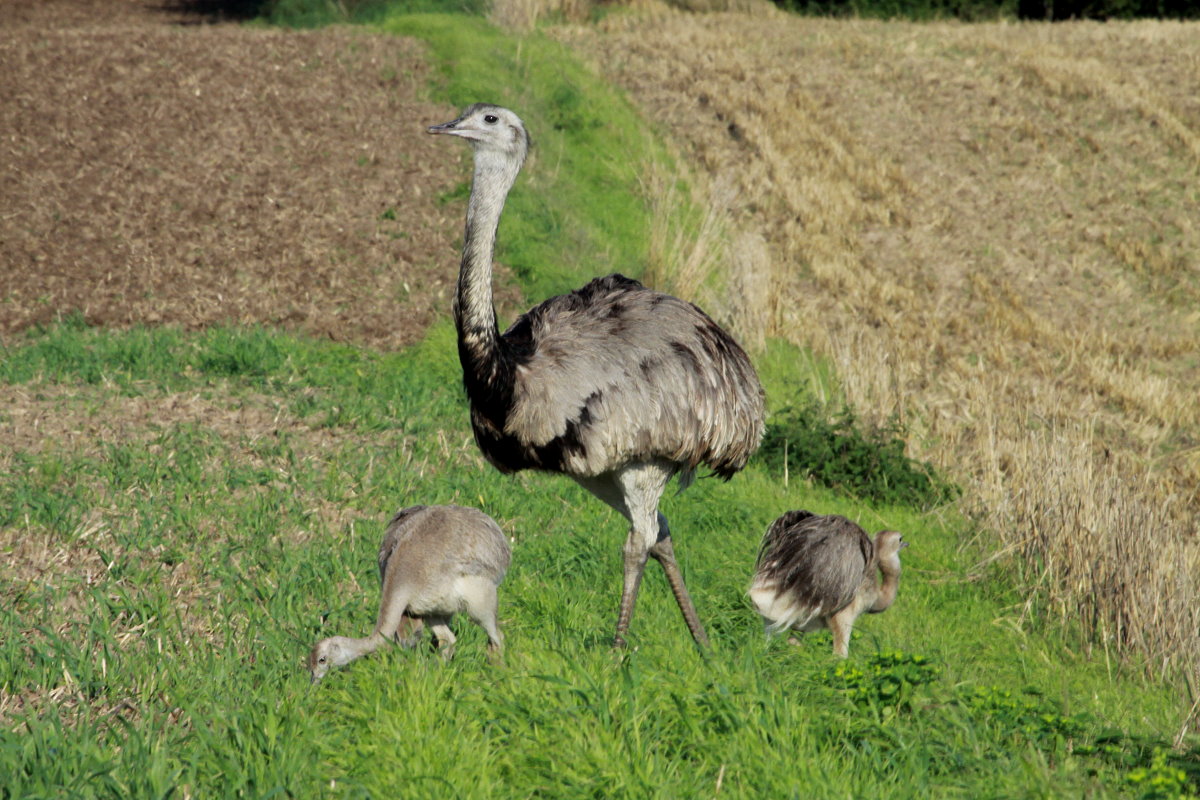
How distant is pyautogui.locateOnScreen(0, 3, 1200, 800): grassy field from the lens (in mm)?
4805

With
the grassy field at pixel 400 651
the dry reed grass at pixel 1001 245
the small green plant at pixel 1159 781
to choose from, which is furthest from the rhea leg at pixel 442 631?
the dry reed grass at pixel 1001 245

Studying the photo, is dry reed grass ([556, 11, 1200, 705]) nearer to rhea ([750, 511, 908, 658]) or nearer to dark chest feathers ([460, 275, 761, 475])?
rhea ([750, 511, 908, 658])

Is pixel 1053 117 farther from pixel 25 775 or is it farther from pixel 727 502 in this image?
pixel 25 775

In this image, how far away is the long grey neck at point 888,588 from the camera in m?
7.59

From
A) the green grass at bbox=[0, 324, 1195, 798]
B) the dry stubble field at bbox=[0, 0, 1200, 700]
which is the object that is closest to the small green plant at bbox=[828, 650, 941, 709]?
the green grass at bbox=[0, 324, 1195, 798]

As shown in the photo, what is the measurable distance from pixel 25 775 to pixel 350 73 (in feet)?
57.8

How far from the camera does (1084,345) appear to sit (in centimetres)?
1617

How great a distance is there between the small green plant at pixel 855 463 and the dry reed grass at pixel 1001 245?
0.52 meters

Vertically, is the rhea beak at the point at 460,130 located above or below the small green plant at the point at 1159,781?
above

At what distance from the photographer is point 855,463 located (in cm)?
1102

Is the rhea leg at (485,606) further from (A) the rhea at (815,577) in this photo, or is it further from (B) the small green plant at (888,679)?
(A) the rhea at (815,577)

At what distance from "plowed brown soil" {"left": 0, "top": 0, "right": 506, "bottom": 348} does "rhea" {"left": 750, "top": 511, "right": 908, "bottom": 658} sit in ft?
21.7

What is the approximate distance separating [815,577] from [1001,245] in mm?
14591

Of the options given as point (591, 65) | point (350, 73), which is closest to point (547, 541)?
point (350, 73)
